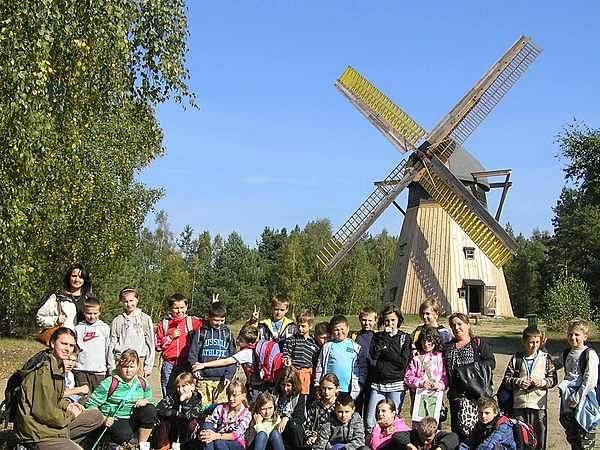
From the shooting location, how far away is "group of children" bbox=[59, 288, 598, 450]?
702cm

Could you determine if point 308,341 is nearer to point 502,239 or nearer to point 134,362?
point 134,362

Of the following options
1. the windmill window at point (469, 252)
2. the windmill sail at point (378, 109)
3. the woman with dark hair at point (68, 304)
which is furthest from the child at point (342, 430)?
the windmill window at point (469, 252)

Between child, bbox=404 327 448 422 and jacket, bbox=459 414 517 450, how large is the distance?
2.06 feet

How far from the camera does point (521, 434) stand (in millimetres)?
6688

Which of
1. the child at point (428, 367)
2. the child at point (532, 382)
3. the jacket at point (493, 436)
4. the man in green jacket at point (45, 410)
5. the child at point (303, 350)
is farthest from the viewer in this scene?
the child at point (303, 350)

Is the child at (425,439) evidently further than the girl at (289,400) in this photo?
No

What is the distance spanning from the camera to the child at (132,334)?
7.74 m

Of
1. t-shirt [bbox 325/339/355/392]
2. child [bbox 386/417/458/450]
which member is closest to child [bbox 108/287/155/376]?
t-shirt [bbox 325/339/355/392]

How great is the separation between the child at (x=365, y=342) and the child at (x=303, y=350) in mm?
471

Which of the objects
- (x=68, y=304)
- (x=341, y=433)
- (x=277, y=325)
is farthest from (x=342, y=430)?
(x=68, y=304)

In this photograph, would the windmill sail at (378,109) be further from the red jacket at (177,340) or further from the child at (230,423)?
the child at (230,423)

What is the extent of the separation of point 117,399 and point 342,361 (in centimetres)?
217

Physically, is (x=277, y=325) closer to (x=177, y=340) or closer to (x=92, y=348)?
(x=177, y=340)

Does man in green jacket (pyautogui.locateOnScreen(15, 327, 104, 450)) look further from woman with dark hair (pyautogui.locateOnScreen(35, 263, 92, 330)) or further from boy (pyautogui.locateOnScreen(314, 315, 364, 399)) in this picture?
boy (pyautogui.locateOnScreen(314, 315, 364, 399))
